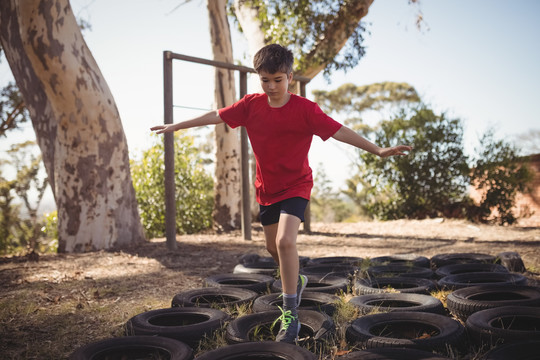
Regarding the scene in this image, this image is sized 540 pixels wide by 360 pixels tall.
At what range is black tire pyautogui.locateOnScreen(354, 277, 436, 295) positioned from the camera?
177 inches

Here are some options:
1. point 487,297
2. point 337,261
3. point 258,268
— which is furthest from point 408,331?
point 337,261

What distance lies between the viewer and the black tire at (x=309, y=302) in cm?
377

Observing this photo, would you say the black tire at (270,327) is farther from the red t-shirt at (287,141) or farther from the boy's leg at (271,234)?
the red t-shirt at (287,141)

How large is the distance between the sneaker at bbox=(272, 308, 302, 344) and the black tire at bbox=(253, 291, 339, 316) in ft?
1.68

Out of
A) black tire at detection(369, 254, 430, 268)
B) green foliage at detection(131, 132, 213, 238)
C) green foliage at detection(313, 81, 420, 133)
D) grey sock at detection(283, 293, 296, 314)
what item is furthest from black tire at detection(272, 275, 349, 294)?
green foliage at detection(313, 81, 420, 133)

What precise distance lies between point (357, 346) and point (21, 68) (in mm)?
8061

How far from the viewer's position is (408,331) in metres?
3.39

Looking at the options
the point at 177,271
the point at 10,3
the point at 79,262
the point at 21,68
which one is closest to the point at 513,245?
the point at 177,271

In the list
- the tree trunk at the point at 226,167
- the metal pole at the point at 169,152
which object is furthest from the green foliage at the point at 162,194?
the metal pole at the point at 169,152

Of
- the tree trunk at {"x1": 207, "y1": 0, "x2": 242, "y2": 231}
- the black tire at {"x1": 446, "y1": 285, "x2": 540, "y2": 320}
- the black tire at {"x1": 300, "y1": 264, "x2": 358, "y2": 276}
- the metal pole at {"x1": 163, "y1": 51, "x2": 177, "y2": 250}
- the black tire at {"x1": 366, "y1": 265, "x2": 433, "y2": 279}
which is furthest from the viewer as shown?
the tree trunk at {"x1": 207, "y1": 0, "x2": 242, "y2": 231}

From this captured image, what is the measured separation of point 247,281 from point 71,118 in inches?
198

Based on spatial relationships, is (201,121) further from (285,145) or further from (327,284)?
(327,284)

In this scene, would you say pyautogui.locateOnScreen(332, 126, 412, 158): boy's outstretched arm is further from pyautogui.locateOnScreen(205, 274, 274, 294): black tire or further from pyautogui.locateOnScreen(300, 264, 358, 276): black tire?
pyautogui.locateOnScreen(300, 264, 358, 276): black tire

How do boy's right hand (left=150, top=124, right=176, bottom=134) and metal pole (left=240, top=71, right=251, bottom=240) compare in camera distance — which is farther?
metal pole (left=240, top=71, right=251, bottom=240)
